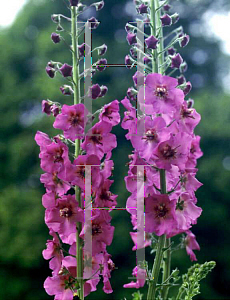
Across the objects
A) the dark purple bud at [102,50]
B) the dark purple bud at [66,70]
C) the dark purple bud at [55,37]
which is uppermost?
the dark purple bud at [55,37]

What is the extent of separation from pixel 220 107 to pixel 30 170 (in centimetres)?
372

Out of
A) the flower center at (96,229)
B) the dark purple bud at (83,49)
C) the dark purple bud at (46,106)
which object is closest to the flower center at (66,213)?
the flower center at (96,229)

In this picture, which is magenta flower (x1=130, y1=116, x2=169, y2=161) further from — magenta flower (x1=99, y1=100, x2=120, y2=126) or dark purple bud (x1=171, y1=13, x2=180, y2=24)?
dark purple bud (x1=171, y1=13, x2=180, y2=24)

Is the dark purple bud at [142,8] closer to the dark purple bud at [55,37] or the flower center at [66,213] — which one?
the dark purple bud at [55,37]

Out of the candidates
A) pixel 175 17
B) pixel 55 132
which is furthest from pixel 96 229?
pixel 55 132

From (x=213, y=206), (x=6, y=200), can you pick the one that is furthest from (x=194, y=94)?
(x=6, y=200)

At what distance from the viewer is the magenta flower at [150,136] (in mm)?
1783

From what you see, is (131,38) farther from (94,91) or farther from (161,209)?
(161,209)

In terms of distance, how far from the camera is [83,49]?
197 cm

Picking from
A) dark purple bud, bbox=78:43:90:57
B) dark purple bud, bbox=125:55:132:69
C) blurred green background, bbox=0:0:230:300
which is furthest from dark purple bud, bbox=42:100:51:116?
blurred green background, bbox=0:0:230:300

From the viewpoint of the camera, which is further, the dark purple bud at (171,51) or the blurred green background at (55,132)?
the blurred green background at (55,132)

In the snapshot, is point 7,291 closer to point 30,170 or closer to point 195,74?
point 30,170

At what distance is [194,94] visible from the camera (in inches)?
332

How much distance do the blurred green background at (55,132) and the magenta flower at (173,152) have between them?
4.73m
